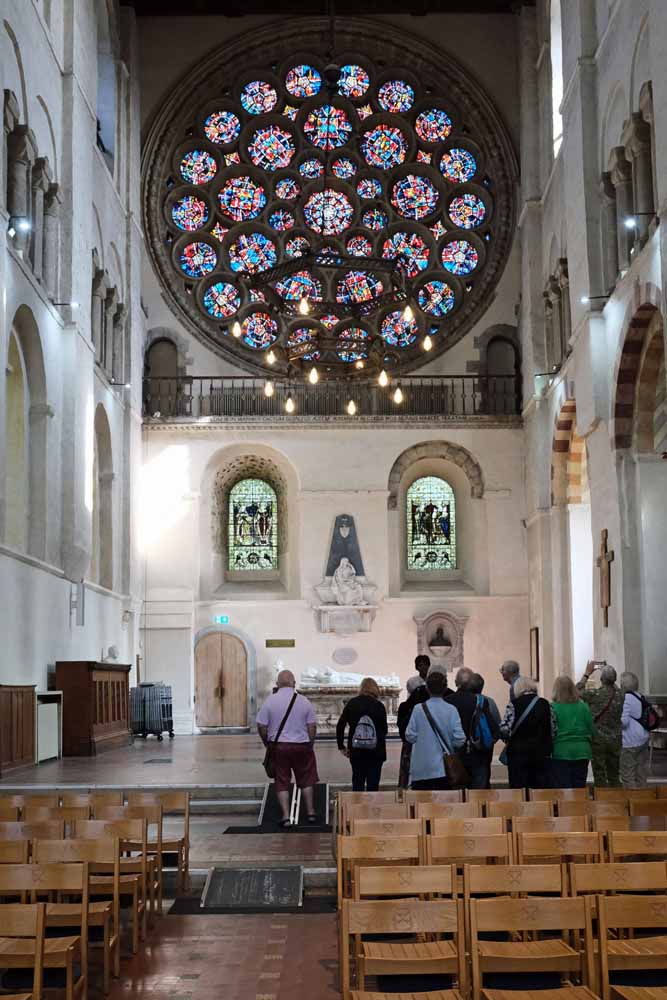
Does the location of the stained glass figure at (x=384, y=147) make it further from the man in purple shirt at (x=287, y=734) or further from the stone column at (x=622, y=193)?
the man in purple shirt at (x=287, y=734)

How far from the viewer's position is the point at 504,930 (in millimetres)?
4812

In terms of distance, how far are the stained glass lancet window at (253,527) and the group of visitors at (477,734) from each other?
15.0m

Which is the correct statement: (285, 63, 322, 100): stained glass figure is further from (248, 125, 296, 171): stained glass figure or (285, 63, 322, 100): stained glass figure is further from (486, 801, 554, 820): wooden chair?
(486, 801, 554, 820): wooden chair

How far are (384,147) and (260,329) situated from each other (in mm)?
4995

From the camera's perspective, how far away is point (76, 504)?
18.5 m

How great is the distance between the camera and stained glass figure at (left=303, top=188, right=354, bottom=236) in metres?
26.8

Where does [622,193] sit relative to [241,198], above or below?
below

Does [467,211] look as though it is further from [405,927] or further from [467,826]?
[405,927]

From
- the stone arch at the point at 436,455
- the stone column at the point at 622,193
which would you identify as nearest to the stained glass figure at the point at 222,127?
the stone arch at the point at 436,455

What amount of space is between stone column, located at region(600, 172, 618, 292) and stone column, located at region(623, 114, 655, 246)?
155 cm

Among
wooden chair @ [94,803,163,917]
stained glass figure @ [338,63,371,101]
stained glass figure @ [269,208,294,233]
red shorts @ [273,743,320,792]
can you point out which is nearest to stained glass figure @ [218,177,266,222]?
stained glass figure @ [269,208,294,233]

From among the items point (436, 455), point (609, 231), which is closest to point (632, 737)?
point (609, 231)

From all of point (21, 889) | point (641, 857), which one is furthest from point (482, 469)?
point (21, 889)

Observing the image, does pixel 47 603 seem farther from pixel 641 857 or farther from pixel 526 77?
pixel 526 77
